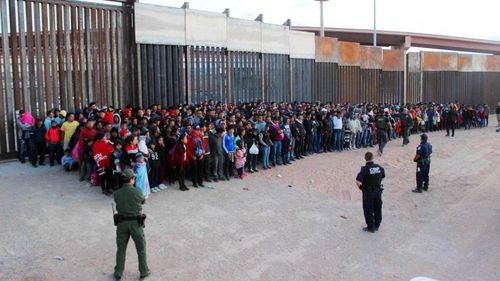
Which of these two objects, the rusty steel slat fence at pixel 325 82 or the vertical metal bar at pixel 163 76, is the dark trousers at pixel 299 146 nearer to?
the vertical metal bar at pixel 163 76

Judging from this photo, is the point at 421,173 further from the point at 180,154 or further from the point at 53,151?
the point at 53,151

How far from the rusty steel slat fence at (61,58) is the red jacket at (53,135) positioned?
6.20ft

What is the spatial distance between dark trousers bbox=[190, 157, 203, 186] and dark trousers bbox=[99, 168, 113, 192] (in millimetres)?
2158

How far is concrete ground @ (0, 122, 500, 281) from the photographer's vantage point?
23.5 feet

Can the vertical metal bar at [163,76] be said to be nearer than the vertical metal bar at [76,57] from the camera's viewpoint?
No

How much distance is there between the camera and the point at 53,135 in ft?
40.9

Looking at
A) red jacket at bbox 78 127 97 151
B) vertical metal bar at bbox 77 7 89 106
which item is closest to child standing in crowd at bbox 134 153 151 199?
red jacket at bbox 78 127 97 151

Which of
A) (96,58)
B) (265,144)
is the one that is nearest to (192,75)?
(96,58)

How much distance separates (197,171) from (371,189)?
484 centimetres

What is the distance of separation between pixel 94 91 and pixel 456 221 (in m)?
11.9

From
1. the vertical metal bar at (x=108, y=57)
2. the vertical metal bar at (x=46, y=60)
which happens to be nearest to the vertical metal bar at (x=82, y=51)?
the vertical metal bar at (x=108, y=57)

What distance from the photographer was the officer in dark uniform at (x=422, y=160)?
1236cm

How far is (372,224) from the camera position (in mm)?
9094

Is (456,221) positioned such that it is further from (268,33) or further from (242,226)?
(268,33)
